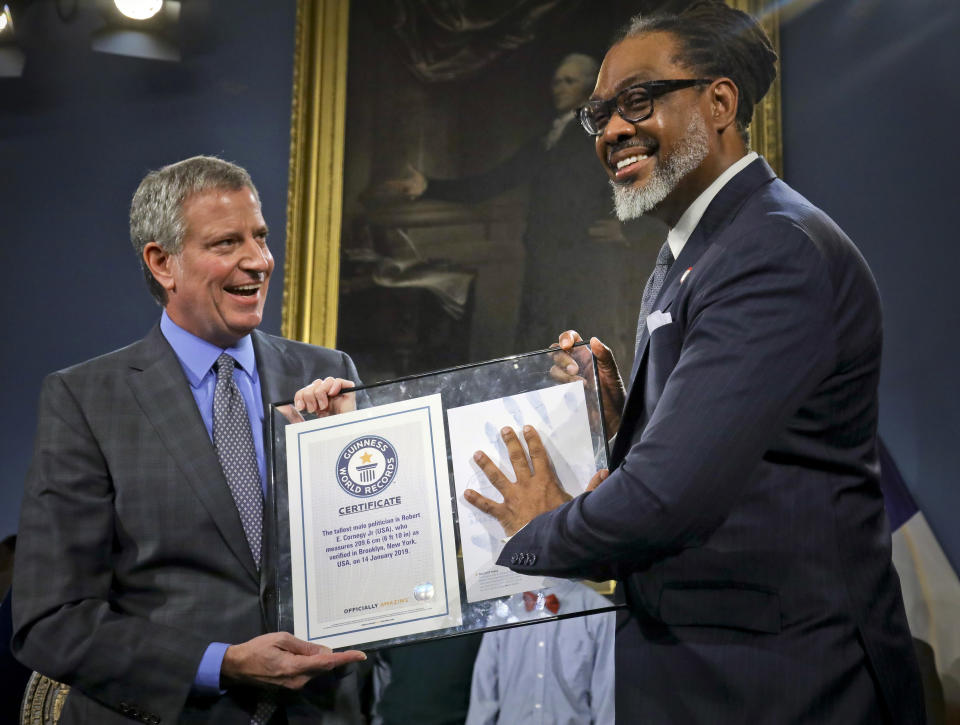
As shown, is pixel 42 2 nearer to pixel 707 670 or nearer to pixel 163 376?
pixel 163 376

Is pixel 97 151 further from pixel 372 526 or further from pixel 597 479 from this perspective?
pixel 597 479

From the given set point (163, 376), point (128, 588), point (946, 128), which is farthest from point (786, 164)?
point (128, 588)

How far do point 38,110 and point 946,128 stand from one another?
13.2 feet

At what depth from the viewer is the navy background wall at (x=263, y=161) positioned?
3928 mm

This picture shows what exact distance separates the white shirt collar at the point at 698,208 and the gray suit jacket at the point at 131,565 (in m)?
1.10

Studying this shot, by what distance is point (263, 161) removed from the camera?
4.73 metres

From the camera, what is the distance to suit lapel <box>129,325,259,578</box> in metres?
2.20

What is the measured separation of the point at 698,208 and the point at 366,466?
33.9 inches

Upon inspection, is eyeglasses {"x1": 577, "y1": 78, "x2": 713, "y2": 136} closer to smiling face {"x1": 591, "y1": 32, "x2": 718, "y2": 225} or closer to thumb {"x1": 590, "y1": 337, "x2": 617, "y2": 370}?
smiling face {"x1": 591, "y1": 32, "x2": 718, "y2": 225}

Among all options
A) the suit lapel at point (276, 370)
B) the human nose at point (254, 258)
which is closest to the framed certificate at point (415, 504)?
the suit lapel at point (276, 370)

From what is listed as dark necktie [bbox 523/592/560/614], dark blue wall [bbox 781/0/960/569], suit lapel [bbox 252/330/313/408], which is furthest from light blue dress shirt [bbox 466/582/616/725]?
dark necktie [bbox 523/592/560/614]

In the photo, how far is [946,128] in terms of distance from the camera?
157 inches

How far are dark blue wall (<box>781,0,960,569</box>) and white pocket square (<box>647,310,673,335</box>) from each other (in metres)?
2.45

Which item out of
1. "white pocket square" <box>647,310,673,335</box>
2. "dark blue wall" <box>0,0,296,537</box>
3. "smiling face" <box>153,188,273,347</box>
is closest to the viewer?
"white pocket square" <box>647,310,673,335</box>
